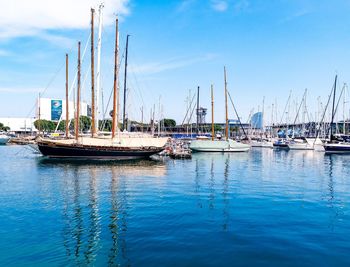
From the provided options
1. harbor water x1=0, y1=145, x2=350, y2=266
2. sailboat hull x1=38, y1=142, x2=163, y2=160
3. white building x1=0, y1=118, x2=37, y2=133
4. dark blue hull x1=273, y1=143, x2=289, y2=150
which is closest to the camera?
harbor water x1=0, y1=145, x2=350, y2=266

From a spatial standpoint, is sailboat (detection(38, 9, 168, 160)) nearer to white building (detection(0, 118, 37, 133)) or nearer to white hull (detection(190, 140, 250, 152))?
white hull (detection(190, 140, 250, 152))

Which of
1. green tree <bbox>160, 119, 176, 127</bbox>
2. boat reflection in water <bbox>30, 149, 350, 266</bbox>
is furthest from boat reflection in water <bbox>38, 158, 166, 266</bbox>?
green tree <bbox>160, 119, 176, 127</bbox>

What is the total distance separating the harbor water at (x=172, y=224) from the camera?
10547 millimetres

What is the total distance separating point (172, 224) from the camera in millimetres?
14172

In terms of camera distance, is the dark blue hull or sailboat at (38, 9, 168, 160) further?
the dark blue hull

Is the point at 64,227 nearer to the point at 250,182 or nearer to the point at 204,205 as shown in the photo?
the point at 204,205

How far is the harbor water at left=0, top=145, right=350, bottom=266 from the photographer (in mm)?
10547

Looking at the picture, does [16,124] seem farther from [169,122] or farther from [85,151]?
[85,151]

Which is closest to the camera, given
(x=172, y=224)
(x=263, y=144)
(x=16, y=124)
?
(x=172, y=224)

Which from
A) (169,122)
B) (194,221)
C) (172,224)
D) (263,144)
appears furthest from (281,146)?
(169,122)

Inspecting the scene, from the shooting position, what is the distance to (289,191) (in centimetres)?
2278

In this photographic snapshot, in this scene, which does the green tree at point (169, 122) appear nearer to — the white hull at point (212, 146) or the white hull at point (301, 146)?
the white hull at point (301, 146)

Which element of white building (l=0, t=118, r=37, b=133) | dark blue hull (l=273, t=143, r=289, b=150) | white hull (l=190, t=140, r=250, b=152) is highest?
white building (l=0, t=118, r=37, b=133)

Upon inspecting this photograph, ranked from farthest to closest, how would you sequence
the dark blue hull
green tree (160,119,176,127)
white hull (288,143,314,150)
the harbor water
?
green tree (160,119,176,127)
the dark blue hull
white hull (288,143,314,150)
the harbor water
